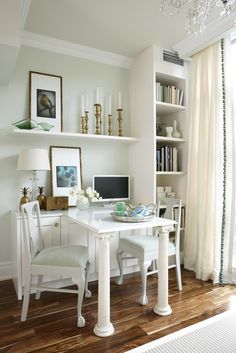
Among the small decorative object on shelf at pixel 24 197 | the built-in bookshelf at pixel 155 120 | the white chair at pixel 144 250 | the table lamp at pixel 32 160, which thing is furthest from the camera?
the built-in bookshelf at pixel 155 120

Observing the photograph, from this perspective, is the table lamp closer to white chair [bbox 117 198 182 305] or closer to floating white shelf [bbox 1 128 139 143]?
floating white shelf [bbox 1 128 139 143]

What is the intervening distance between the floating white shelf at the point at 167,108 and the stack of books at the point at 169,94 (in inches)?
2.9

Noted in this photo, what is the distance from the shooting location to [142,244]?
2.32 m

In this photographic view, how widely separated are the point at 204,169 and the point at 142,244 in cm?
115

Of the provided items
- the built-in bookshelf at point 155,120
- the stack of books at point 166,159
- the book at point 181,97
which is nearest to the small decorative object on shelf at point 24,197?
the built-in bookshelf at point 155,120

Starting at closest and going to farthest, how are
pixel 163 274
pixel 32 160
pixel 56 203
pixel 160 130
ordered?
pixel 163 274
pixel 32 160
pixel 56 203
pixel 160 130

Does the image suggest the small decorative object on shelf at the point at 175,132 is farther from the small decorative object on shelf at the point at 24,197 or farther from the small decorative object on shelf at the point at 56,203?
the small decorative object on shelf at the point at 24,197

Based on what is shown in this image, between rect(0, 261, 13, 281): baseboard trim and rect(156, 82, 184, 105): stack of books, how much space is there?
259 cm

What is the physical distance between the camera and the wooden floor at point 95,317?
172 centimetres

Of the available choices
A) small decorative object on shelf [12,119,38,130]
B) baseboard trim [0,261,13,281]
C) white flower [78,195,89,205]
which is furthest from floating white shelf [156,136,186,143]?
baseboard trim [0,261,13,281]

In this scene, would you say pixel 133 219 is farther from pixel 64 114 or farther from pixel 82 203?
pixel 64 114

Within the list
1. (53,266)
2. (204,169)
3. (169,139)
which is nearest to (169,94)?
(169,139)

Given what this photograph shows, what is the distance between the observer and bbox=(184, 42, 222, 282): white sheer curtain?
8.91ft

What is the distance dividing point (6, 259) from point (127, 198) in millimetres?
1580
